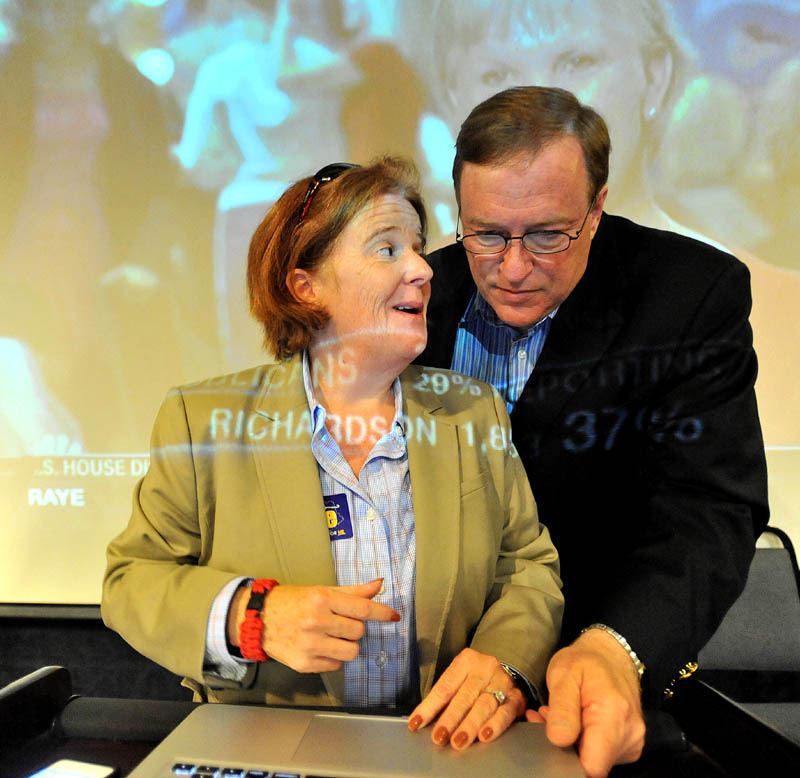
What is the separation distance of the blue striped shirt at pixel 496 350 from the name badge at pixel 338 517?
0.42m

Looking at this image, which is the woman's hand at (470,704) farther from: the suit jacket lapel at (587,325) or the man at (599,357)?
the suit jacket lapel at (587,325)

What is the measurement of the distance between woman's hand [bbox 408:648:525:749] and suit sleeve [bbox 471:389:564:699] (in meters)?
0.08

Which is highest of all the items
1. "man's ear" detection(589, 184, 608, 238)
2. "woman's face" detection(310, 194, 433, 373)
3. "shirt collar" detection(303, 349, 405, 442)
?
"man's ear" detection(589, 184, 608, 238)

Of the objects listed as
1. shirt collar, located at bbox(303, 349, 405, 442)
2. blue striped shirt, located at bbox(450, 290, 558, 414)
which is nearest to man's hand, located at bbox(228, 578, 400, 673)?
shirt collar, located at bbox(303, 349, 405, 442)

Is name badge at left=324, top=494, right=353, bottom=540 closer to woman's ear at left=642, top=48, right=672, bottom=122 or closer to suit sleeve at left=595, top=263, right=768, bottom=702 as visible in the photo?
suit sleeve at left=595, top=263, right=768, bottom=702

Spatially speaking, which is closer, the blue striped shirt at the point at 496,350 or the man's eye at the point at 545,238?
the man's eye at the point at 545,238

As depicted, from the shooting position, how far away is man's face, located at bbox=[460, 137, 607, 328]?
4.42 feet

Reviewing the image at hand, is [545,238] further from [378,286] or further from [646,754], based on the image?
[646,754]

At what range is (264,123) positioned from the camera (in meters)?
1.79

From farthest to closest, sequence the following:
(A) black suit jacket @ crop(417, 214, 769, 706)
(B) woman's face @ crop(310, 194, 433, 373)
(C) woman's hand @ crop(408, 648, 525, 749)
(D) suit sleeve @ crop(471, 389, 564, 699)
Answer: (A) black suit jacket @ crop(417, 214, 769, 706)
(B) woman's face @ crop(310, 194, 433, 373)
(D) suit sleeve @ crop(471, 389, 564, 699)
(C) woman's hand @ crop(408, 648, 525, 749)

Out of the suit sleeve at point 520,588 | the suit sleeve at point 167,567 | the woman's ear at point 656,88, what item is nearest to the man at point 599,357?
the suit sleeve at point 520,588

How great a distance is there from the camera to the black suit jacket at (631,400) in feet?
4.62

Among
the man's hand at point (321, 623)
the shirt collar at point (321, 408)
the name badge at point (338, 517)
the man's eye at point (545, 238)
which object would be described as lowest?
the man's hand at point (321, 623)

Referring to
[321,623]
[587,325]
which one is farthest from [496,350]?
[321,623]
